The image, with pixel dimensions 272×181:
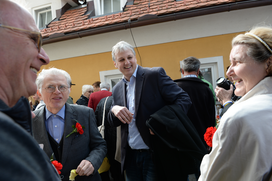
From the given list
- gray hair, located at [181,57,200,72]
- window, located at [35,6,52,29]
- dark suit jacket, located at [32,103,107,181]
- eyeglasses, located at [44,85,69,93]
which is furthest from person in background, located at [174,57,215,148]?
window, located at [35,6,52,29]

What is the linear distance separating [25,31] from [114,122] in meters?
1.73

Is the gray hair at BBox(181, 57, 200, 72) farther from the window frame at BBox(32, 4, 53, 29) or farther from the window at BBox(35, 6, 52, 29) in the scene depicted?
the window frame at BBox(32, 4, 53, 29)

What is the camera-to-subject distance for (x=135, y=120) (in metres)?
2.28

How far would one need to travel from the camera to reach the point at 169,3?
6223 mm

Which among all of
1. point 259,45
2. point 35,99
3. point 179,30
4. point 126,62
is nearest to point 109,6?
point 179,30

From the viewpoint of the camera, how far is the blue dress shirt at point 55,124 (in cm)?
207

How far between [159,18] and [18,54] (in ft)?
17.9

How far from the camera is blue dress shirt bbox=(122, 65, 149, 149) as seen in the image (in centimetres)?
226

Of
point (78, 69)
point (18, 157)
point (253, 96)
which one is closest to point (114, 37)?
point (78, 69)

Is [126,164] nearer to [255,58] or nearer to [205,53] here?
[255,58]

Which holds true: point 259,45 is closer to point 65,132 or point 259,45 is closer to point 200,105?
point 65,132

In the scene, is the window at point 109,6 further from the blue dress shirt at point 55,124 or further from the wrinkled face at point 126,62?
the blue dress shirt at point 55,124

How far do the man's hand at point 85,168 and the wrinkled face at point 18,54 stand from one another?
1200 millimetres

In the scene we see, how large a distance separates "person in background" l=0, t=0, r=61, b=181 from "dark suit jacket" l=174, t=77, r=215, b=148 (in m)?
2.61
